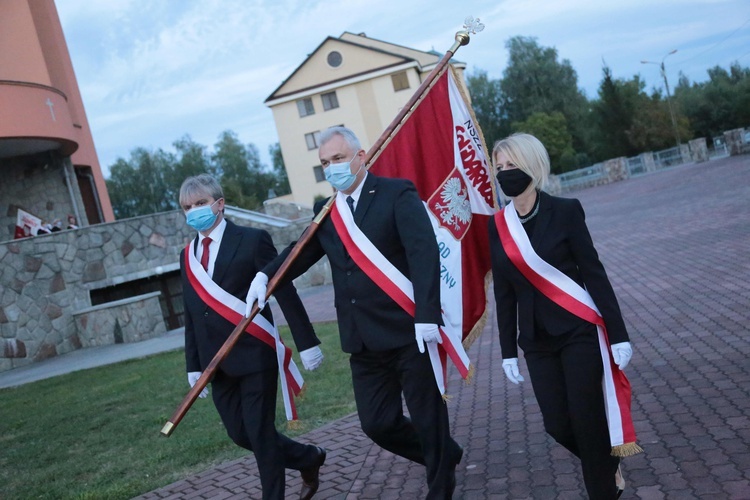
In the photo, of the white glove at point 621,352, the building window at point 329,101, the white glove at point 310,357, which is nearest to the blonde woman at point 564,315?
the white glove at point 621,352

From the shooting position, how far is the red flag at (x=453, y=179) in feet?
→ 16.7

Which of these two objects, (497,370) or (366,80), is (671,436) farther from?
(366,80)

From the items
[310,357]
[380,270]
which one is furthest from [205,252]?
[380,270]

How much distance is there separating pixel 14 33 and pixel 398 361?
55.0 ft

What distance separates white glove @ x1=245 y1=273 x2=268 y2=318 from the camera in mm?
4336

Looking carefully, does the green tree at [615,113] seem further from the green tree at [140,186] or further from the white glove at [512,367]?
the white glove at [512,367]

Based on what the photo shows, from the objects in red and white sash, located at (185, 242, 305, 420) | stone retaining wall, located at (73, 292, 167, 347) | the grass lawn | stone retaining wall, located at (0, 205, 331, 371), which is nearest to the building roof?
stone retaining wall, located at (0, 205, 331, 371)

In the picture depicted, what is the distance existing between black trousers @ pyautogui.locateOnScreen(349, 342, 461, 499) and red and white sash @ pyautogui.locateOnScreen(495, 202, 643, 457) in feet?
2.41

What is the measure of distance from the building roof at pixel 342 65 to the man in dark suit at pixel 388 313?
168 feet

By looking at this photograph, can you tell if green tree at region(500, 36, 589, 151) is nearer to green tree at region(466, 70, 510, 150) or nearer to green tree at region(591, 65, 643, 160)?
green tree at region(466, 70, 510, 150)

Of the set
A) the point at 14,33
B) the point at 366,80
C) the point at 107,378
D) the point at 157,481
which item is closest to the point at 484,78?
the point at 366,80

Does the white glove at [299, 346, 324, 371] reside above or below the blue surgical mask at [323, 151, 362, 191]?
below

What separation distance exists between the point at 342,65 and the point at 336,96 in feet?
7.17

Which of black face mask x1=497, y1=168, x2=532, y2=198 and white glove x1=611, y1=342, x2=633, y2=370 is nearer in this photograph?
white glove x1=611, y1=342, x2=633, y2=370
